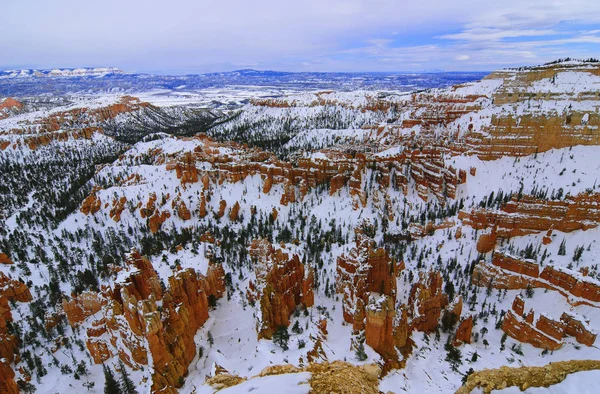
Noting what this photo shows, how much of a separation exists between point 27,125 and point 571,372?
257m

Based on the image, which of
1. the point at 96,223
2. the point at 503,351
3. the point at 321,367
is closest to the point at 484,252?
the point at 503,351

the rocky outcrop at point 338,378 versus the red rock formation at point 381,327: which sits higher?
the rocky outcrop at point 338,378

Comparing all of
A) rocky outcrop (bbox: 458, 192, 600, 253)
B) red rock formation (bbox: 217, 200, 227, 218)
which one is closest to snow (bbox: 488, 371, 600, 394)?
rocky outcrop (bbox: 458, 192, 600, 253)

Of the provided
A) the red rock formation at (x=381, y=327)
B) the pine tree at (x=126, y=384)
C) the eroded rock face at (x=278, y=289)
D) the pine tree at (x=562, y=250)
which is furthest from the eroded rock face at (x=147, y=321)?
the pine tree at (x=562, y=250)

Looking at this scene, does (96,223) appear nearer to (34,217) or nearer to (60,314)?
(34,217)

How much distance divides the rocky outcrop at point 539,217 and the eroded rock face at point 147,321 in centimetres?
4902

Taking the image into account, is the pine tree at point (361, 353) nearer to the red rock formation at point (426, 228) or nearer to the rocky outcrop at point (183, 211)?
the red rock formation at point (426, 228)

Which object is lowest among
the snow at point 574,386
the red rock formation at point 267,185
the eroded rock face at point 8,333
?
the eroded rock face at point 8,333

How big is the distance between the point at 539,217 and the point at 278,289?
4876cm

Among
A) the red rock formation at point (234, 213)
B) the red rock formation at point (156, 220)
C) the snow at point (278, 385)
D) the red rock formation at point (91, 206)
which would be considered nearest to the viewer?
the snow at point (278, 385)

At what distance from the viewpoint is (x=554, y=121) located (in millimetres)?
86750

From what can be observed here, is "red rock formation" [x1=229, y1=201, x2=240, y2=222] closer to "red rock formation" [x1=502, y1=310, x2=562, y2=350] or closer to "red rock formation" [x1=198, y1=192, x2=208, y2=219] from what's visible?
"red rock formation" [x1=198, y1=192, x2=208, y2=219]

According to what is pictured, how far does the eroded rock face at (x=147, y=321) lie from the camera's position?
3025 centimetres

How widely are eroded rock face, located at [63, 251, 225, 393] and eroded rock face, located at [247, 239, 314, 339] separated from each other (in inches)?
321
